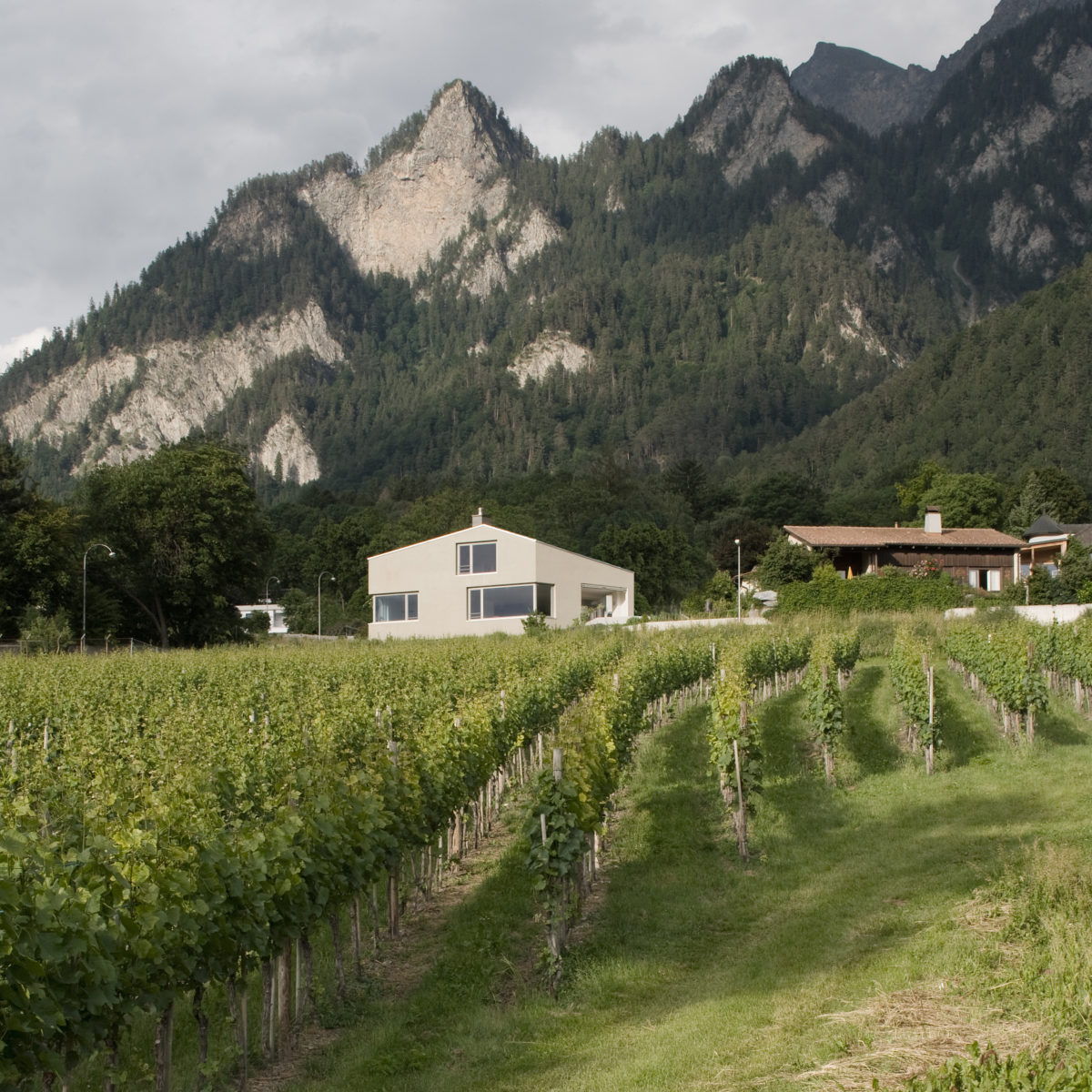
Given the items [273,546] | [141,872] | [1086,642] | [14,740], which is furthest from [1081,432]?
[141,872]

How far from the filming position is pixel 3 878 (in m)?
5.77

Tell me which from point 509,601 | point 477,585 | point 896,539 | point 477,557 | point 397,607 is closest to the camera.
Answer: point 509,601

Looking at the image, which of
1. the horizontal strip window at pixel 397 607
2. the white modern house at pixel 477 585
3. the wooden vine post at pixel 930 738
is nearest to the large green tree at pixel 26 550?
the horizontal strip window at pixel 397 607

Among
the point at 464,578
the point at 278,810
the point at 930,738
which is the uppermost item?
the point at 464,578

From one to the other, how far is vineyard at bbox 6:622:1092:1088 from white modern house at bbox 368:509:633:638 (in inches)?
943

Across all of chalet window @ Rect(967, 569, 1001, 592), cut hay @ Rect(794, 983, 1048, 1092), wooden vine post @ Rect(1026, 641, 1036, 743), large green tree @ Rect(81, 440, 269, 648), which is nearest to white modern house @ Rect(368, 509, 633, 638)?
large green tree @ Rect(81, 440, 269, 648)

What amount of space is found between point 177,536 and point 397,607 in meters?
11.7

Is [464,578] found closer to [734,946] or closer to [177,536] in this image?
[177,536]

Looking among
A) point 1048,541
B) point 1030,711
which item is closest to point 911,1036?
point 1030,711

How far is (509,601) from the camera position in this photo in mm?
52281

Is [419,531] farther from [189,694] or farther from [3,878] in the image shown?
[3,878]

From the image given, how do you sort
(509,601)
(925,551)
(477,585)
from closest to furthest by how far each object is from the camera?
1. (509,601)
2. (477,585)
3. (925,551)

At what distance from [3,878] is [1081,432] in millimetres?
124517

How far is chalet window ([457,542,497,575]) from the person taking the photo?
52.6 m
